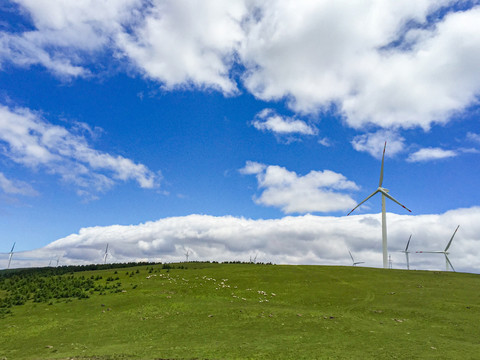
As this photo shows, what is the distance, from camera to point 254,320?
96.4ft

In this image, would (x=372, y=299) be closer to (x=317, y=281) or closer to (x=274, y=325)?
(x=317, y=281)

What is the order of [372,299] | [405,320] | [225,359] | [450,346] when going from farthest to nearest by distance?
[372,299]
[405,320]
[450,346]
[225,359]

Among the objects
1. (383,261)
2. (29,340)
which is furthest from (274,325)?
(383,261)

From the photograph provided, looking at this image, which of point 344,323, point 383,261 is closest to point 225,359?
point 344,323

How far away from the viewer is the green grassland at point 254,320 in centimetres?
2180

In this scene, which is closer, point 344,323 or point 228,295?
point 344,323

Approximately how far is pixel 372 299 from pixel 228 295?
17751 mm

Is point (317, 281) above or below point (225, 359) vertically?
above

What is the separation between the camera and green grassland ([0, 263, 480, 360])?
71.5 ft

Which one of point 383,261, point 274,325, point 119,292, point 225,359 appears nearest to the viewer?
point 225,359

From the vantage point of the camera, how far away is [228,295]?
4066 cm

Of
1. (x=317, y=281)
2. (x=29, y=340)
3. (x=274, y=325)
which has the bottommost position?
(x=29, y=340)

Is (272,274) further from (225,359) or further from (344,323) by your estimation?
(225,359)

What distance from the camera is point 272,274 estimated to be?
53.8 meters
